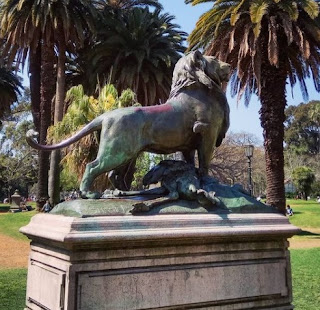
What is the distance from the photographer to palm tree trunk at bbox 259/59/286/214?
1451cm

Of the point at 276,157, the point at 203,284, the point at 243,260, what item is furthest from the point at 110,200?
the point at 276,157

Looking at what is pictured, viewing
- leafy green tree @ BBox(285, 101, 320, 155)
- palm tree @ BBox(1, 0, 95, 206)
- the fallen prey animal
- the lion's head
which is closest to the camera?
the fallen prey animal

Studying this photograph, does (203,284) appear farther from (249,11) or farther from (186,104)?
(249,11)

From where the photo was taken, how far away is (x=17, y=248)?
14500 mm

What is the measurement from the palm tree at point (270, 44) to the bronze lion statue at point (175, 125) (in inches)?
385

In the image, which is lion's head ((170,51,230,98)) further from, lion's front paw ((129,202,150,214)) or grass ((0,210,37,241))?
grass ((0,210,37,241))

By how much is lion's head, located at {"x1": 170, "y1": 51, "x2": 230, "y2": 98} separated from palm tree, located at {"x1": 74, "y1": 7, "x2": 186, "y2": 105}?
17076mm

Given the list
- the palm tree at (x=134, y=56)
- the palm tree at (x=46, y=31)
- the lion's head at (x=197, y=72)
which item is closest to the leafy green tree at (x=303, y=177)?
the palm tree at (x=134, y=56)

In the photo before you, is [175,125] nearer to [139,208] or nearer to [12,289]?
[139,208]

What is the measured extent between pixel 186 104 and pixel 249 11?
11183 mm

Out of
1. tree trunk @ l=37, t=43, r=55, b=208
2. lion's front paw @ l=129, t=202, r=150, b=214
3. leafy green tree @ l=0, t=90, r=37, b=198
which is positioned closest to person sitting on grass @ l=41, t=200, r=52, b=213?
tree trunk @ l=37, t=43, r=55, b=208

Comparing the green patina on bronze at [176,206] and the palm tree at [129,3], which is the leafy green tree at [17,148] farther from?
the green patina on bronze at [176,206]

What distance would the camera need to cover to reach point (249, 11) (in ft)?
47.0

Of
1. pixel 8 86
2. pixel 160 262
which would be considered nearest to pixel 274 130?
pixel 160 262
